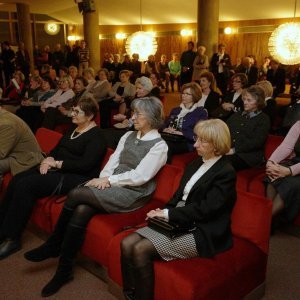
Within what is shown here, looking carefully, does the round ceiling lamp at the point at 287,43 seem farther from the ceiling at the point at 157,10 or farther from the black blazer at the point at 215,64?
the ceiling at the point at 157,10

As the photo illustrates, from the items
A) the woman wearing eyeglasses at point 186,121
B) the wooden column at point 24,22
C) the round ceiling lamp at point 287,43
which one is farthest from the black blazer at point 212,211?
the wooden column at point 24,22

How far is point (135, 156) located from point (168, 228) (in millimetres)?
815

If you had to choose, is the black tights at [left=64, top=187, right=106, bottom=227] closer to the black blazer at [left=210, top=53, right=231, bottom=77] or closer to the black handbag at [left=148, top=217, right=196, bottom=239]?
the black handbag at [left=148, top=217, right=196, bottom=239]

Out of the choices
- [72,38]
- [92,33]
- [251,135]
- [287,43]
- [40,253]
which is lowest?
[40,253]

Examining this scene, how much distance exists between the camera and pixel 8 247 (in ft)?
9.84

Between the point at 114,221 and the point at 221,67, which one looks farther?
the point at 221,67

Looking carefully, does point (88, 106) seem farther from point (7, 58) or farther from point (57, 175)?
point (7, 58)

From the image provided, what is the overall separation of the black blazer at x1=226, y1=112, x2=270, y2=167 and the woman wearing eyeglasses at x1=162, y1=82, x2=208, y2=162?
617 millimetres

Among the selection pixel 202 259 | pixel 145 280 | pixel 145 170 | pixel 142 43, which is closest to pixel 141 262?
pixel 145 280

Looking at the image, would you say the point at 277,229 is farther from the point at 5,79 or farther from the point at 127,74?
the point at 5,79

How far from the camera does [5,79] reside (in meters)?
13.0

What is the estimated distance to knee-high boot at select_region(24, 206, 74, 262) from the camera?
8.77ft

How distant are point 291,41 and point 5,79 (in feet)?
32.9

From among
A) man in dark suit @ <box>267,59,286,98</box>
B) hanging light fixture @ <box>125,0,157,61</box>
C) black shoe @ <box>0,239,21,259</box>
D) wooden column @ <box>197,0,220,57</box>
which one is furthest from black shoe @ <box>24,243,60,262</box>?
wooden column @ <box>197,0,220,57</box>
